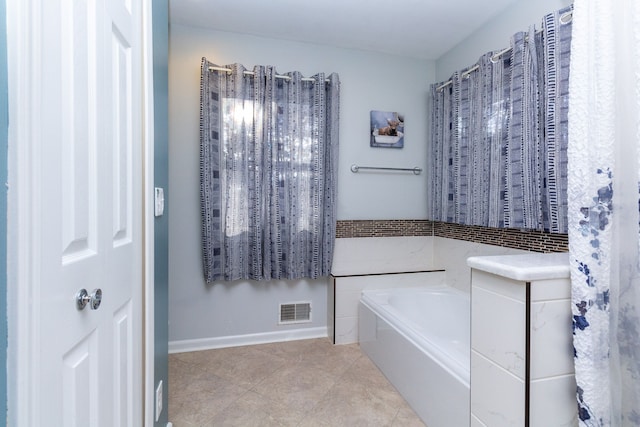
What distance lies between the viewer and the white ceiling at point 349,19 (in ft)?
6.64

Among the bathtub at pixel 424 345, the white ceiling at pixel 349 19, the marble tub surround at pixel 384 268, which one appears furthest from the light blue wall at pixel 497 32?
the bathtub at pixel 424 345

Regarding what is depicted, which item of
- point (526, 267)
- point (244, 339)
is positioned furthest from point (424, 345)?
point (244, 339)

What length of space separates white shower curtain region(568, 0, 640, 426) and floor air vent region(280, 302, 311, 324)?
1.92 m

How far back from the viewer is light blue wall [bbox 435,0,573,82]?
183cm

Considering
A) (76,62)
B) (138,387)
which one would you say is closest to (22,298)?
(76,62)

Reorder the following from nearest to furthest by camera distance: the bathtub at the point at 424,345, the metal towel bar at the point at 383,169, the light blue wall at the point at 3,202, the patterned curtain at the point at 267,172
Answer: the light blue wall at the point at 3,202, the bathtub at the point at 424,345, the patterned curtain at the point at 267,172, the metal towel bar at the point at 383,169

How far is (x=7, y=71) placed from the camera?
0.48 meters

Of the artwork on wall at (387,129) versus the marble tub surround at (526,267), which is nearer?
the marble tub surround at (526,267)

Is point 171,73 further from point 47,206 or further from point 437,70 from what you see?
point 437,70

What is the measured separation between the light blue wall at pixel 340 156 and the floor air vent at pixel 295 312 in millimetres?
48

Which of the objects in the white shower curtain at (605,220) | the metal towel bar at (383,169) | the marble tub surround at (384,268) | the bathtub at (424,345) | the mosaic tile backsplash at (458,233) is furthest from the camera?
the metal towel bar at (383,169)

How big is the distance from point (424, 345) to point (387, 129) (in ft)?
5.87

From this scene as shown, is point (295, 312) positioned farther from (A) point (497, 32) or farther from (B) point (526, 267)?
(A) point (497, 32)

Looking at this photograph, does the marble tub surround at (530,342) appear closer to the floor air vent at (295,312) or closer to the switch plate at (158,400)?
the switch plate at (158,400)
